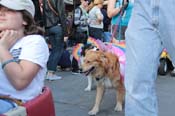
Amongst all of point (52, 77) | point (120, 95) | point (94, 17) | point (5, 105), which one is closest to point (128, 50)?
point (5, 105)

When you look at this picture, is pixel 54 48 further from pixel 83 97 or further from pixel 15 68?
pixel 15 68

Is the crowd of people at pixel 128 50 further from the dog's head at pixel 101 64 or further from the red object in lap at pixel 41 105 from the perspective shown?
the dog's head at pixel 101 64

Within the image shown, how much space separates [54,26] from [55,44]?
14.1 inches

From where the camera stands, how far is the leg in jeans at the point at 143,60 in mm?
2453

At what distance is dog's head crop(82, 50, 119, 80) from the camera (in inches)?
208

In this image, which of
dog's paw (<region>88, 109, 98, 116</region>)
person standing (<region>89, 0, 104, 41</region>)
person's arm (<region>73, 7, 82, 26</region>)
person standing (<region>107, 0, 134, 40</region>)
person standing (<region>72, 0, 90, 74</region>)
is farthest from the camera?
person standing (<region>89, 0, 104, 41</region>)

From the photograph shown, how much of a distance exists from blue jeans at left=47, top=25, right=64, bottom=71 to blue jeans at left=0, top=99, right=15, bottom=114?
5463 millimetres

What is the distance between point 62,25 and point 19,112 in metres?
5.71

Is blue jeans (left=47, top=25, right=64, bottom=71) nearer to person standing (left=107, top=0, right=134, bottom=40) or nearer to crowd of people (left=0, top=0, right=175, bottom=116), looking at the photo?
person standing (left=107, top=0, right=134, bottom=40)

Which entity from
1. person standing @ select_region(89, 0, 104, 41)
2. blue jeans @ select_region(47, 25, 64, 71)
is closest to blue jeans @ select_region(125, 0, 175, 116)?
blue jeans @ select_region(47, 25, 64, 71)

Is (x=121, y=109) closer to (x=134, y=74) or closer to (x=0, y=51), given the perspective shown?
(x=134, y=74)

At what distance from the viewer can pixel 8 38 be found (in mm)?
2354

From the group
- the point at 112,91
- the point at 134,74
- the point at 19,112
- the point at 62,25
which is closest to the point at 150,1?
the point at 134,74

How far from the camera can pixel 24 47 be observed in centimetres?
242
